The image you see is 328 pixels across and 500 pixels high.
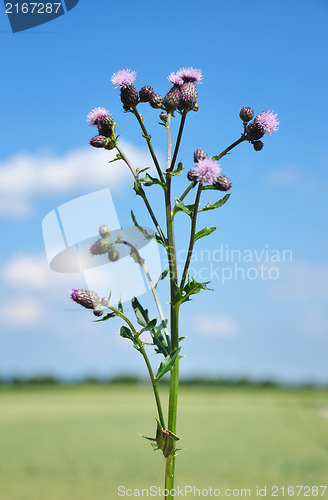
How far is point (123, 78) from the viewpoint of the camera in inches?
76.5

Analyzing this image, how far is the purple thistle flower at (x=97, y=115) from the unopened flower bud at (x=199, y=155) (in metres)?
0.42

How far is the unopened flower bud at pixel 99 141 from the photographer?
1920 mm

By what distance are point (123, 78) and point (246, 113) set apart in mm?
518

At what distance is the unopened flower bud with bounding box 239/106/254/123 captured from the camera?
1929mm

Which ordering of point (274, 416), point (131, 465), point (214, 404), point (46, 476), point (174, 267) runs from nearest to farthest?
point (174, 267) < point (46, 476) < point (131, 465) < point (274, 416) < point (214, 404)

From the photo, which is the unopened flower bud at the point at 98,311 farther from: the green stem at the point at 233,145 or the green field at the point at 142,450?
the green field at the point at 142,450

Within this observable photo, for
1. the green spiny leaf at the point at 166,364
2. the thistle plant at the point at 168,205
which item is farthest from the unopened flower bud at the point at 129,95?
the green spiny leaf at the point at 166,364

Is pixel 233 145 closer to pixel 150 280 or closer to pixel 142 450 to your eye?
pixel 150 280

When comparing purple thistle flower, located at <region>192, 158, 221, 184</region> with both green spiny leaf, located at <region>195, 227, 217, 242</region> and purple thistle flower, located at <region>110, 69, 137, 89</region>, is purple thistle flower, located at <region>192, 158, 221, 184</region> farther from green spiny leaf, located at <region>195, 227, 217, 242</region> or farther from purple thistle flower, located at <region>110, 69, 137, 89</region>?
purple thistle flower, located at <region>110, 69, 137, 89</region>

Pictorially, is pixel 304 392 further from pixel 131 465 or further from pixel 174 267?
pixel 174 267

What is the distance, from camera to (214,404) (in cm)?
741

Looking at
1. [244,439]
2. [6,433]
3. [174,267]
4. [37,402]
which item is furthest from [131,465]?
[37,402]

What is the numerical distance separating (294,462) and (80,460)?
1.78m

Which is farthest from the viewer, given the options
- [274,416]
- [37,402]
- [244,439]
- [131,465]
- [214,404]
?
[37,402]
